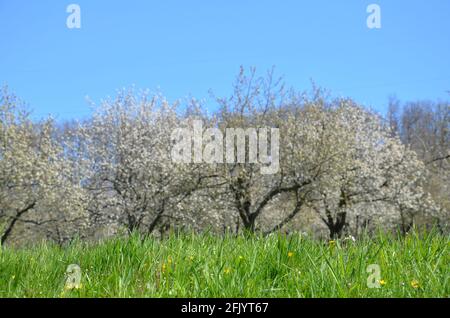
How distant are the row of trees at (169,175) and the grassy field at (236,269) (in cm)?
1331

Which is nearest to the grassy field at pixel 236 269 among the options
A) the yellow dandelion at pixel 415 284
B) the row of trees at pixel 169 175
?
the yellow dandelion at pixel 415 284

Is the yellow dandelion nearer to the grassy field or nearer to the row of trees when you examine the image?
the grassy field

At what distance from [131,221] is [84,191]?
3.37 m

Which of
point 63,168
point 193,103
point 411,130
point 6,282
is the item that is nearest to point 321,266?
point 6,282

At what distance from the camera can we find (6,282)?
4176 mm

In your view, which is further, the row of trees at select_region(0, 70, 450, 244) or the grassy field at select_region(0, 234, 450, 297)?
the row of trees at select_region(0, 70, 450, 244)

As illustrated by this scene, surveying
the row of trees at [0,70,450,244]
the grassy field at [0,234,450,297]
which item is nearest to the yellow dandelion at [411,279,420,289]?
the grassy field at [0,234,450,297]

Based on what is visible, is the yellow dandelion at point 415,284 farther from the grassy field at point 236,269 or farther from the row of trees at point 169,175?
the row of trees at point 169,175

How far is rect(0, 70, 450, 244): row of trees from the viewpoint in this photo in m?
20.2

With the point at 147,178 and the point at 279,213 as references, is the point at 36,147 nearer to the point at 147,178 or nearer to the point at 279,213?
the point at 147,178

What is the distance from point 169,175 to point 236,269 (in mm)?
17302

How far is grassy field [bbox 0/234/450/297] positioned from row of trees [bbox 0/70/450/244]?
13310mm

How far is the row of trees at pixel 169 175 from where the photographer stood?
2023cm
